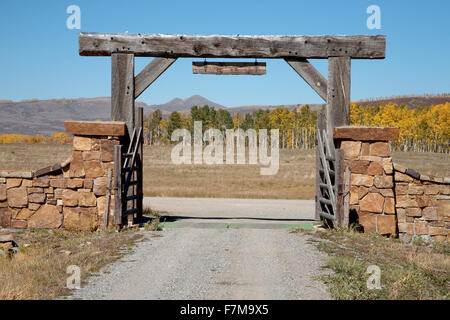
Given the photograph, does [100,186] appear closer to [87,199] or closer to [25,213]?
[87,199]

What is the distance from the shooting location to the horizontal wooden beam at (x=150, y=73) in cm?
1003

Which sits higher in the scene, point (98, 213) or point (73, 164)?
point (73, 164)

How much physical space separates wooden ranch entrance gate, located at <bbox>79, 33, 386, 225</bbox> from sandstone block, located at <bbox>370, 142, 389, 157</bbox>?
2.55 ft

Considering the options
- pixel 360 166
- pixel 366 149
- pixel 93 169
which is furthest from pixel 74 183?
pixel 366 149

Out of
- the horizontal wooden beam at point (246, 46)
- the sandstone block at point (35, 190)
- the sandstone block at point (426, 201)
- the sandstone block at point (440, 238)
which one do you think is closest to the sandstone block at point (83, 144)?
the sandstone block at point (35, 190)

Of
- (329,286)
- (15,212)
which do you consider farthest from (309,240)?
(15,212)

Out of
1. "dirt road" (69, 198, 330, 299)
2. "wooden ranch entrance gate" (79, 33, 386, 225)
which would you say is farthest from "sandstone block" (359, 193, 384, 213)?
"dirt road" (69, 198, 330, 299)

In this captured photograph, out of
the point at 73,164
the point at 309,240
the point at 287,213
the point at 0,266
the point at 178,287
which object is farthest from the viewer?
the point at 287,213

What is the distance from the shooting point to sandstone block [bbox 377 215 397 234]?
9.52 m

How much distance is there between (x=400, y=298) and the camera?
510cm

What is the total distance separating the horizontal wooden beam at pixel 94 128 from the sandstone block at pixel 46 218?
65.4 inches

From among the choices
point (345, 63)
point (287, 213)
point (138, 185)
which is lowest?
point (287, 213)

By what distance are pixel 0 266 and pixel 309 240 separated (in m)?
5.02
